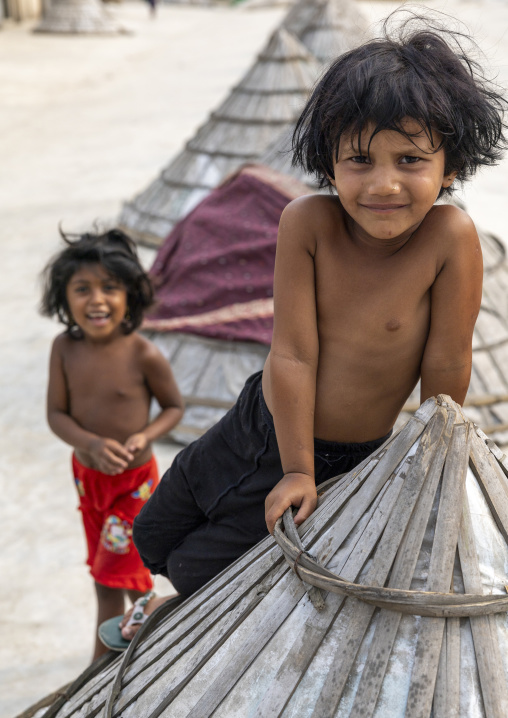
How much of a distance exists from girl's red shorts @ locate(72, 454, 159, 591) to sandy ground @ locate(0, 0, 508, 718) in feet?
1.76

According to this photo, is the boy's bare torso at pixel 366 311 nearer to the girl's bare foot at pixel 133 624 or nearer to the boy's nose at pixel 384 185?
the boy's nose at pixel 384 185

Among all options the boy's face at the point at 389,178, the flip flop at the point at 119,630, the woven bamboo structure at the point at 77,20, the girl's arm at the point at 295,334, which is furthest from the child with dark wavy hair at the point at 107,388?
the woven bamboo structure at the point at 77,20

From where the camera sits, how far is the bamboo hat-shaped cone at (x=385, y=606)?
111 centimetres

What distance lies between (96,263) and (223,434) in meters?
0.99

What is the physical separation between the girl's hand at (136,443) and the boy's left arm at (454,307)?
1180mm

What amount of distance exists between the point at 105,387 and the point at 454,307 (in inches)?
53.5

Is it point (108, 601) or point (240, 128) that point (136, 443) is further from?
point (240, 128)

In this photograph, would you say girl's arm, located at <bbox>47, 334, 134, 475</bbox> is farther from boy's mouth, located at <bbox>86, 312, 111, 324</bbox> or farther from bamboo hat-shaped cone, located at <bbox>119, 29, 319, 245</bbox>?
bamboo hat-shaped cone, located at <bbox>119, 29, 319, 245</bbox>

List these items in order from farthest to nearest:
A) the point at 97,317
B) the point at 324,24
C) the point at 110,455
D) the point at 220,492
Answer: the point at 324,24 → the point at 97,317 → the point at 110,455 → the point at 220,492

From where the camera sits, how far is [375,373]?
1.56m

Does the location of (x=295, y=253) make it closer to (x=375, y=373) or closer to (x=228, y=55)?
(x=375, y=373)

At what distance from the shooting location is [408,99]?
4.34ft

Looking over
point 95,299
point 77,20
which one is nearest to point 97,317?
point 95,299

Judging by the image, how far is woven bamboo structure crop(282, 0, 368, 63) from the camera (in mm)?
9109
